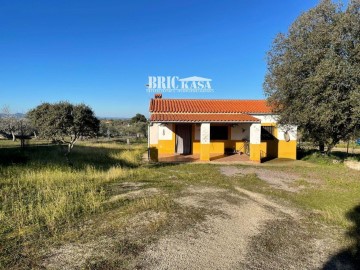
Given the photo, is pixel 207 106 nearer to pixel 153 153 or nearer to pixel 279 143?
pixel 279 143

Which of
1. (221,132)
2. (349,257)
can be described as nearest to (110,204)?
(349,257)

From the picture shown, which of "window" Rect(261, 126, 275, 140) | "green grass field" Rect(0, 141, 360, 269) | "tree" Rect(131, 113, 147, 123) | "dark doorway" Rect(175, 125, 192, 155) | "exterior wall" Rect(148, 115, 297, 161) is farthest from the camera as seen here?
"tree" Rect(131, 113, 147, 123)

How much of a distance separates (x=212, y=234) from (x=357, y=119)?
11404 millimetres

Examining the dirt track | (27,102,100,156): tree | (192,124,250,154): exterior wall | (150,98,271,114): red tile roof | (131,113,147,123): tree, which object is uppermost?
(131,113,147,123): tree

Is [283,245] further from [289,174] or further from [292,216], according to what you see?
[289,174]

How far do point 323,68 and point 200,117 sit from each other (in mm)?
7656

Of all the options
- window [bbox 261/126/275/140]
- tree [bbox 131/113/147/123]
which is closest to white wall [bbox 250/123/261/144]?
window [bbox 261/126/275/140]

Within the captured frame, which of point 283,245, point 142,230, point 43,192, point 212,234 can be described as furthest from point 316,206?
point 43,192

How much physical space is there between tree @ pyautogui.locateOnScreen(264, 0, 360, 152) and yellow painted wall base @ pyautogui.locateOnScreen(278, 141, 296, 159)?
3373 mm

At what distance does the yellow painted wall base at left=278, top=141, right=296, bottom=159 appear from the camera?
19344 mm

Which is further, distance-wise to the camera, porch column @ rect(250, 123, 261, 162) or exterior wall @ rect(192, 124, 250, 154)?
exterior wall @ rect(192, 124, 250, 154)

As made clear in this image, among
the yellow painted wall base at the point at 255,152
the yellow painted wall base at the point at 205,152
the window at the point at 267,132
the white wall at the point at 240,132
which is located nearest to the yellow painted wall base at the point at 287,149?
the window at the point at 267,132

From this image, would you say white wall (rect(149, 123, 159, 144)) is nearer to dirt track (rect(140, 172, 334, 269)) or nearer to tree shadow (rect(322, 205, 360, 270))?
dirt track (rect(140, 172, 334, 269))

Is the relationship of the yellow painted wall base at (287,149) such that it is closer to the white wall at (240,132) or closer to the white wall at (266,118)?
the white wall at (266,118)
